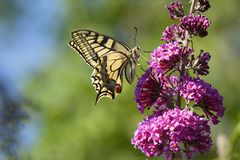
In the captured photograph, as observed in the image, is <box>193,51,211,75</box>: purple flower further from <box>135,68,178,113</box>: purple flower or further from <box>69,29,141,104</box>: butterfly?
<box>69,29,141,104</box>: butterfly

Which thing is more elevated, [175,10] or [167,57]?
[175,10]

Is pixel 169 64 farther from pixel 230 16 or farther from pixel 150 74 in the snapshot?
pixel 230 16

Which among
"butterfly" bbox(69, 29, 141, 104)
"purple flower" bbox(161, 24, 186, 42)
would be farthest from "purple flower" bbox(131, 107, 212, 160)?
"butterfly" bbox(69, 29, 141, 104)

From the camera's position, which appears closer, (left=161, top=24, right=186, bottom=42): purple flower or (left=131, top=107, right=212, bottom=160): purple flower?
(left=131, top=107, right=212, bottom=160): purple flower

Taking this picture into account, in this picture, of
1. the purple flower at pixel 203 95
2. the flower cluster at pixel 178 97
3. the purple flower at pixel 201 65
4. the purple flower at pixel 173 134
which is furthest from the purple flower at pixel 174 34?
the purple flower at pixel 173 134

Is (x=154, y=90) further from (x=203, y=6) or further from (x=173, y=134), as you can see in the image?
(x=203, y=6)

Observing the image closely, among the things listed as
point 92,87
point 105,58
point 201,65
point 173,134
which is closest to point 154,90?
point 201,65
